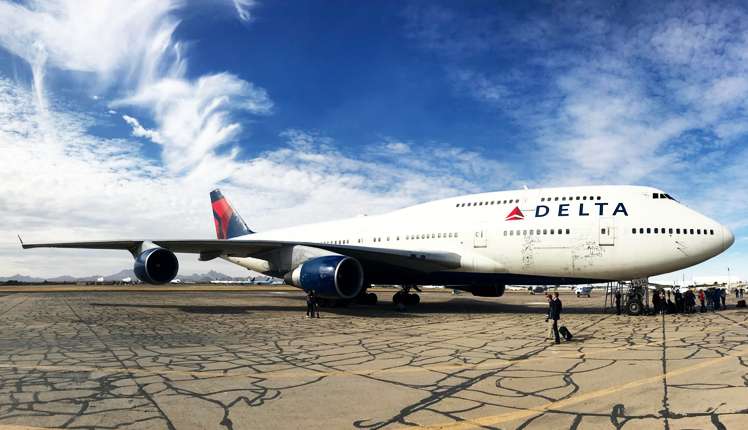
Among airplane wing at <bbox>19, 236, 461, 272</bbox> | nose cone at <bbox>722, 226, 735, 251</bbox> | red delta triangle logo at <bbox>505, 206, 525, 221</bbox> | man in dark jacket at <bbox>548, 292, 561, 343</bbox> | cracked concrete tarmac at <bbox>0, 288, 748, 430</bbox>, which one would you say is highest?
red delta triangle logo at <bbox>505, 206, 525, 221</bbox>

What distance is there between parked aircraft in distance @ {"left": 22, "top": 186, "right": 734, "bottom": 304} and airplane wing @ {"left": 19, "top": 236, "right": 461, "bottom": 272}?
0.04m

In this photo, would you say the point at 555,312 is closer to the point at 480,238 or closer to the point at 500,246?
the point at 500,246

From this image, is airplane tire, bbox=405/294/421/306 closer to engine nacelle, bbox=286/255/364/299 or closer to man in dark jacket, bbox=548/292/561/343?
engine nacelle, bbox=286/255/364/299

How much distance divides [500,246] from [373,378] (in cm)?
1188

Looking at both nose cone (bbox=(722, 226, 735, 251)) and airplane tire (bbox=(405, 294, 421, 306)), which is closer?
nose cone (bbox=(722, 226, 735, 251))

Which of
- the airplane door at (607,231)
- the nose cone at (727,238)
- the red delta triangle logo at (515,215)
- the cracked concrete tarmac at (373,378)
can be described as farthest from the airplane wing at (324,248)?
the nose cone at (727,238)

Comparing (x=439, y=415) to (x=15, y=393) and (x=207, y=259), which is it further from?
(x=207, y=259)

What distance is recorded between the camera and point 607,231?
1633 centimetres

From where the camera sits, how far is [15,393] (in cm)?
603

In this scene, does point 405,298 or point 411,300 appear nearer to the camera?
point 405,298

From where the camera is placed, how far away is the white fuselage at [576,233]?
625 inches

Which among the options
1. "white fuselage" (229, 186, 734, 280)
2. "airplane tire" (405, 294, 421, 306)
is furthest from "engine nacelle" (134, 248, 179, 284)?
"airplane tire" (405, 294, 421, 306)

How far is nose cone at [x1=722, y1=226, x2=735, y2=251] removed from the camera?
52.5ft

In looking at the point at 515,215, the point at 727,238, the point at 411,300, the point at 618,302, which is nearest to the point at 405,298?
the point at 411,300
